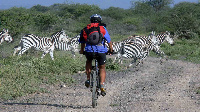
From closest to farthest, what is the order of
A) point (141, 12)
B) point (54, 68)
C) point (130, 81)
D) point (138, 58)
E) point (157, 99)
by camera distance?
point (157, 99) < point (130, 81) < point (54, 68) < point (138, 58) < point (141, 12)

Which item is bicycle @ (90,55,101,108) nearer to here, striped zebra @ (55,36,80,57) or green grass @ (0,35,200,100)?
green grass @ (0,35,200,100)

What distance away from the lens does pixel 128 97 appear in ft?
25.5

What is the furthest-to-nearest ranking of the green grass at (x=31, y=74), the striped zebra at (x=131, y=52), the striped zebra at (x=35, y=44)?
the striped zebra at (x=35, y=44) → the striped zebra at (x=131, y=52) → the green grass at (x=31, y=74)

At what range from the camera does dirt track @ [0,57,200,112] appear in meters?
6.70

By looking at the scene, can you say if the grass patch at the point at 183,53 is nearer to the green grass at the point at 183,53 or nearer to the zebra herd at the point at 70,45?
the green grass at the point at 183,53

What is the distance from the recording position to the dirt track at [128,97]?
670 centimetres

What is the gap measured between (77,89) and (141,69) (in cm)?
467

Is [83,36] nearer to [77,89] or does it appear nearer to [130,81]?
[77,89]

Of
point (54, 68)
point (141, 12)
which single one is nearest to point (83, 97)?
point (54, 68)

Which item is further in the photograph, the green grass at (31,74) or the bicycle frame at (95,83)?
the green grass at (31,74)

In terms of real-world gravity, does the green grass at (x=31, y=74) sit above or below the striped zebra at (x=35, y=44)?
below

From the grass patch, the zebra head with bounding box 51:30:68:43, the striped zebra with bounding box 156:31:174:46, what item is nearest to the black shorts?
the zebra head with bounding box 51:30:68:43

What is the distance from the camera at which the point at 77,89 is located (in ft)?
29.5

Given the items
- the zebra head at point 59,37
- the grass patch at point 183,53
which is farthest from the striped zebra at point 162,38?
the zebra head at point 59,37
